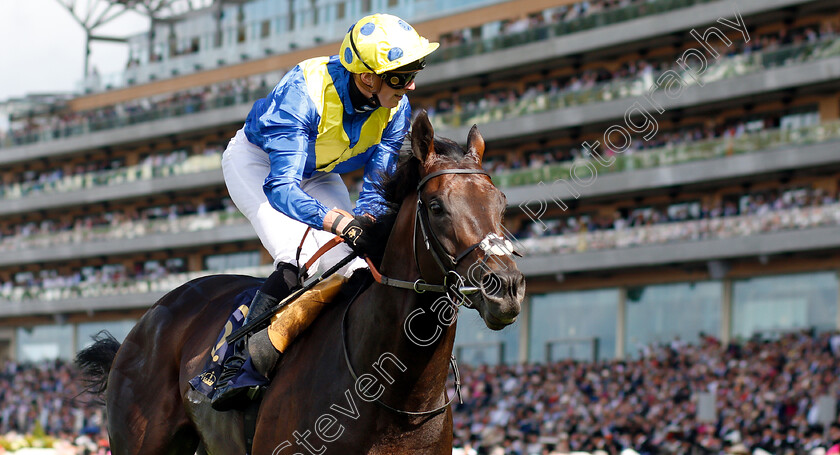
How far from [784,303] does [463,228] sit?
25.7 metres

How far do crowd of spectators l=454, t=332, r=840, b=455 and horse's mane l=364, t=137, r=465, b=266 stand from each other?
10452 millimetres

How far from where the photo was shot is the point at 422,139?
418 centimetres

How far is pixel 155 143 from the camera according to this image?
159 ft

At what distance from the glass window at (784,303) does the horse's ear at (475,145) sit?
961 inches

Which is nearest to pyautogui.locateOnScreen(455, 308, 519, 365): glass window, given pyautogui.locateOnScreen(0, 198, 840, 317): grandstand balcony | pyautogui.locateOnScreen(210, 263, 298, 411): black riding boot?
pyautogui.locateOnScreen(0, 198, 840, 317): grandstand balcony

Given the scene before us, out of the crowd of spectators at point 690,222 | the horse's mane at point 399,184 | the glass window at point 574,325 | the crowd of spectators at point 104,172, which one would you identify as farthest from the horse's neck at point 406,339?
the crowd of spectators at point 104,172

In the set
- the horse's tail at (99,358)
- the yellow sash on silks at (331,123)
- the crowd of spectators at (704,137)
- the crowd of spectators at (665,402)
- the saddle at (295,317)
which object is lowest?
the crowd of spectators at (665,402)

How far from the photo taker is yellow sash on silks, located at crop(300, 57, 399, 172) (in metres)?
5.04

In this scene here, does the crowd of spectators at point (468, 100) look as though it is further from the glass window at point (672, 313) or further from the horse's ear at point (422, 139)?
the horse's ear at point (422, 139)

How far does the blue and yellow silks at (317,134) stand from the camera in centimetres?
466

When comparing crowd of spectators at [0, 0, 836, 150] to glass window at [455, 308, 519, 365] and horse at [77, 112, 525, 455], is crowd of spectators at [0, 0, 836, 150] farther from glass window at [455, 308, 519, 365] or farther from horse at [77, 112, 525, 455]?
horse at [77, 112, 525, 455]

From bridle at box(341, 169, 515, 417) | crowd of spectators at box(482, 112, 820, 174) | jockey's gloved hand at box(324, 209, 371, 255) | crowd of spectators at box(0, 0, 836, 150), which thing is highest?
crowd of spectators at box(0, 0, 836, 150)

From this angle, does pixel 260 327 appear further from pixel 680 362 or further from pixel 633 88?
pixel 633 88

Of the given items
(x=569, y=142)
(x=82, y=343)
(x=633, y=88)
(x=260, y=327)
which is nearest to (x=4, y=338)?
(x=82, y=343)
